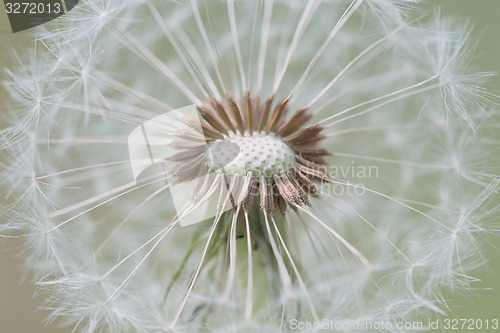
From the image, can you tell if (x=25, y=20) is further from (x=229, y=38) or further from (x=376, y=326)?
(x=376, y=326)

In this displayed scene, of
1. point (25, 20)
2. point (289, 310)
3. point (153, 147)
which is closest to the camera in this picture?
point (289, 310)

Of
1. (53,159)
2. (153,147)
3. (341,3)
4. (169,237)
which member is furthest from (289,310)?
(341,3)

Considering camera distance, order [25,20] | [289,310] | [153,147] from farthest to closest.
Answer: [25,20] → [153,147] → [289,310]
